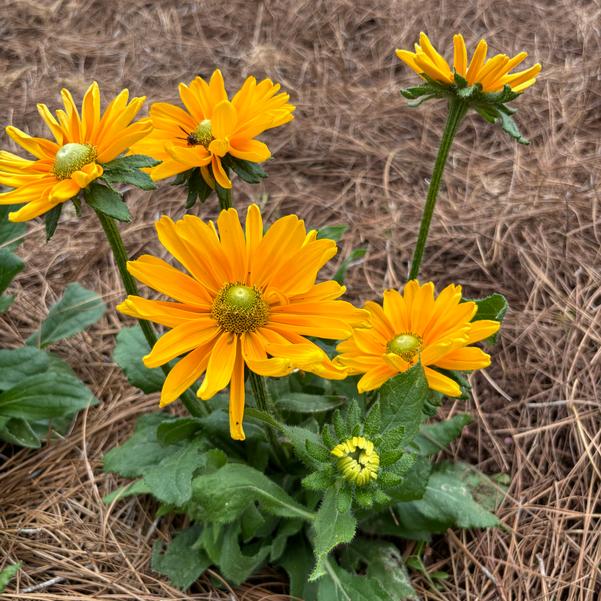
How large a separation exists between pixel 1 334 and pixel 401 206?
6.32ft

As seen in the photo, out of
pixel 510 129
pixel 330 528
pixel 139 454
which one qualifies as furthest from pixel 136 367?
pixel 510 129

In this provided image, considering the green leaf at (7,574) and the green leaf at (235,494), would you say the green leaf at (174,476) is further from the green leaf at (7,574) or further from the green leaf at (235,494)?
the green leaf at (7,574)

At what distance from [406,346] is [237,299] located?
0.52 m

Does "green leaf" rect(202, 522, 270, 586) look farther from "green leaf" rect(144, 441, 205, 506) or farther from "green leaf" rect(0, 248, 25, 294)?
"green leaf" rect(0, 248, 25, 294)

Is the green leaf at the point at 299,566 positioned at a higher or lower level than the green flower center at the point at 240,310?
lower

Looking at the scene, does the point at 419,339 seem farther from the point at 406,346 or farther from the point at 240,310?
the point at 240,310

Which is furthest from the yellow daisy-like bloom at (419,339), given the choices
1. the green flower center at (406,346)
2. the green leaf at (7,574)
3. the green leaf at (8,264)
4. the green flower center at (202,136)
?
the green leaf at (8,264)

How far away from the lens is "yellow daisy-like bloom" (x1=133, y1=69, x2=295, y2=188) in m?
1.52

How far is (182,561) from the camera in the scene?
6.68ft

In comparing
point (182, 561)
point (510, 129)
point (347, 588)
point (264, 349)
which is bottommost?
point (182, 561)

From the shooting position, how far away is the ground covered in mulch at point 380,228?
213cm

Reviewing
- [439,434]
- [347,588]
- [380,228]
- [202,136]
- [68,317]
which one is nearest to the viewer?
[202,136]

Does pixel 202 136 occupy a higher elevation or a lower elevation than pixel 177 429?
higher

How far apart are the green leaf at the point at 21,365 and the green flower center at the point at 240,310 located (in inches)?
47.8
